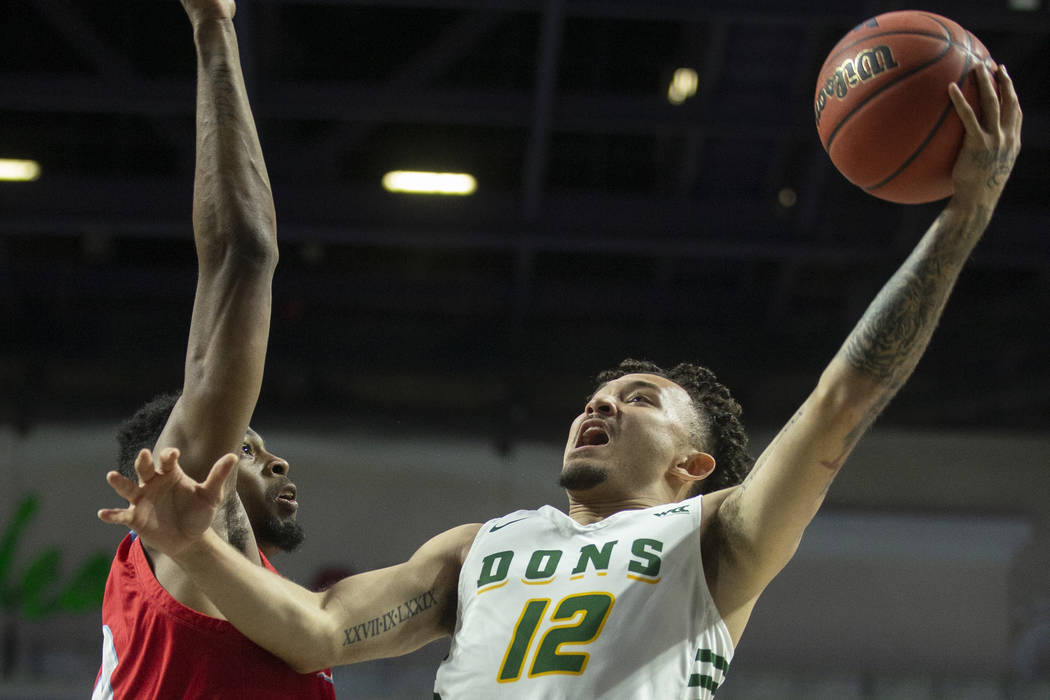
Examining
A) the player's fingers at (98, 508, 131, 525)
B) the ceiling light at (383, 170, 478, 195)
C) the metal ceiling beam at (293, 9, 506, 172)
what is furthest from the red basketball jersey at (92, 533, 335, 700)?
the ceiling light at (383, 170, 478, 195)

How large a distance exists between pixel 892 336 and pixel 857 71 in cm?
86

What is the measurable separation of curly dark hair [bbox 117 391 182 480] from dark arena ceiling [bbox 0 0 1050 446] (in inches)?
211

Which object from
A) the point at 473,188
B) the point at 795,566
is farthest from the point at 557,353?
the point at 795,566

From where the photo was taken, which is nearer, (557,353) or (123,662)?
(123,662)

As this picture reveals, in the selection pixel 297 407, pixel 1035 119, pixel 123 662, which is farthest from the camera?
pixel 297 407

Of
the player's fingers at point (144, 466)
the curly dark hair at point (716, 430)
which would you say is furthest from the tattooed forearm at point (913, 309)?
the player's fingers at point (144, 466)

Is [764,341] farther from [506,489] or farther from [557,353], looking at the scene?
[506,489]

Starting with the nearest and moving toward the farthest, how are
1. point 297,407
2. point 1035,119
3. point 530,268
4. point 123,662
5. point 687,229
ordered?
point 123,662 < point 1035,119 < point 687,229 < point 530,268 < point 297,407

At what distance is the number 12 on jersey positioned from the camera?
2.50m

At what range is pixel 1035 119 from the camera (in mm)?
8758

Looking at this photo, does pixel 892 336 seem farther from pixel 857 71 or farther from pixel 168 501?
pixel 168 501

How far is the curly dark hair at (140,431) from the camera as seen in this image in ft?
9.52

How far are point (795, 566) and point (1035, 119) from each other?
487 cm

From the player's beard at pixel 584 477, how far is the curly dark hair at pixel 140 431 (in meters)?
1.11
